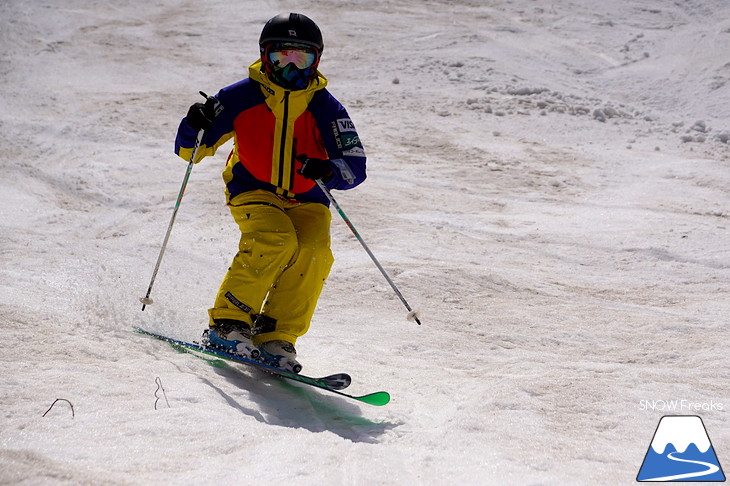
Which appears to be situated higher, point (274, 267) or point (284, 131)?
point (284, 131)

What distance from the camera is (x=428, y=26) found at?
17484mm

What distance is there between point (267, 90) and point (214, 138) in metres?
0.47

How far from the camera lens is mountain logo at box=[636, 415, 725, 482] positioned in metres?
3.16

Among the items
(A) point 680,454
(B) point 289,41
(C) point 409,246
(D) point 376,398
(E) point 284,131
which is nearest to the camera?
(A) point 680,454

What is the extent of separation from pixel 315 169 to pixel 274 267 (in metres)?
0.62

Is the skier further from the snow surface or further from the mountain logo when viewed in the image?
the mountain logo

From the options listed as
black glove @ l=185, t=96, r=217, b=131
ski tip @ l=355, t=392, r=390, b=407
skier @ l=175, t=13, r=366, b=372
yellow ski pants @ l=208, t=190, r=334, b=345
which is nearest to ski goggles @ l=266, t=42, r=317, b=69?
skier @ l=175, t=13, r=366, b=372

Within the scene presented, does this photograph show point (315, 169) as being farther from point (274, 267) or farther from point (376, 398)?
point (376, 398)

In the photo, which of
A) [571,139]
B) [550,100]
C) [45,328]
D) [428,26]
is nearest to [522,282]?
[45,328]

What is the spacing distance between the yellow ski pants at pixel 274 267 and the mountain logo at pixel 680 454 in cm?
213

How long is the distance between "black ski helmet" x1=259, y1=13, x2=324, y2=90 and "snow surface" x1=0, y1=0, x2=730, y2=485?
1748mm

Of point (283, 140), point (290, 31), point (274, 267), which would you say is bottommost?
point (274, 267)

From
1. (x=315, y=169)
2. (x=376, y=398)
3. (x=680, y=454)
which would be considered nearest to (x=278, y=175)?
(x=315, y=169)

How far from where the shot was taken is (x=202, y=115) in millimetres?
4668
